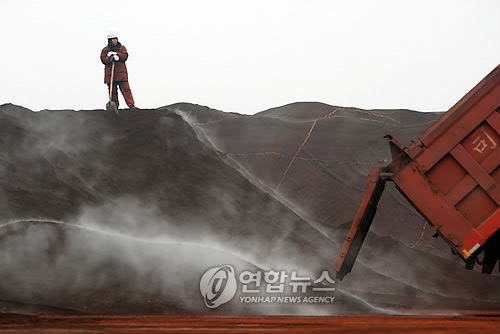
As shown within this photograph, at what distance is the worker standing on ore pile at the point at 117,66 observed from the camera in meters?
14.5

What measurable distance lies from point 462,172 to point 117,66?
7059 millimetres

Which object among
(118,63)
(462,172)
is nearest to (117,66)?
(118,63)

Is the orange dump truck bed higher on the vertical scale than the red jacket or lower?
lower

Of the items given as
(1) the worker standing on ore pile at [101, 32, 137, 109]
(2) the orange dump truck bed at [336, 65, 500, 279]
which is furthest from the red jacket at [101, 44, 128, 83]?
(2) the orange dump truck bed at [336, 65, 500, 279]

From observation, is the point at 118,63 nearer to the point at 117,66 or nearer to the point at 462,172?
the point at 117,66

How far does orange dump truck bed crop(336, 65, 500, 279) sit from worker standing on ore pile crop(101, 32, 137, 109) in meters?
6.19

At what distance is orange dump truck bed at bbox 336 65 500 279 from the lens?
950 cm

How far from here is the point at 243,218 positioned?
13562 millimetres

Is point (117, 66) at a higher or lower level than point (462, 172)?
higher

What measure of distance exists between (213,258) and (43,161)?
10.3 feet

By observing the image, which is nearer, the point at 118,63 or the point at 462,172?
the point at 462,172

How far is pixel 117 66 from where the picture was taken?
1459cm

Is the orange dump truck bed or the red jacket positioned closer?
the orange dump truck bed

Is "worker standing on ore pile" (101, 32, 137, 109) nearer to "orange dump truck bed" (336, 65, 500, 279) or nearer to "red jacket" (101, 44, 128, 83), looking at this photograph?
"red jacket" (101, 44, 128, 83)
